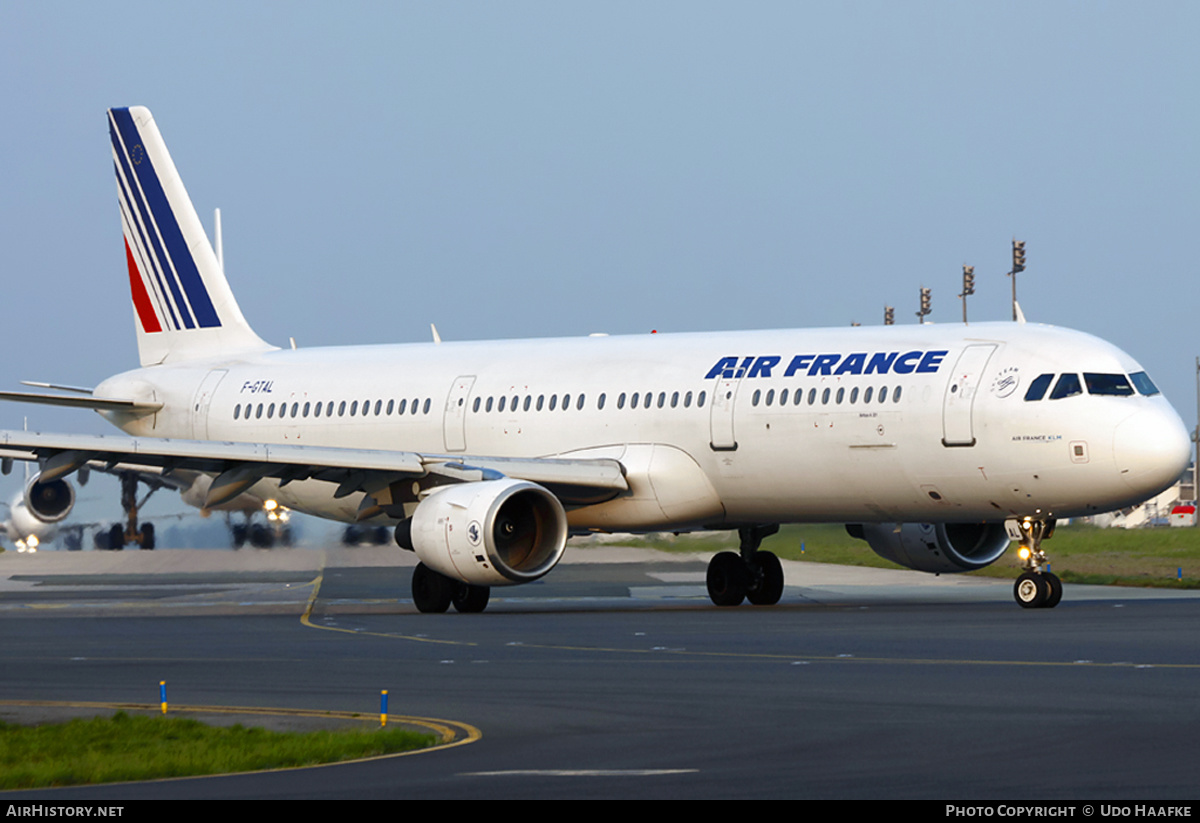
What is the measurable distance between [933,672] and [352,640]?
8671mm

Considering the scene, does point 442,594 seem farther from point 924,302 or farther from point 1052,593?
point 924,302

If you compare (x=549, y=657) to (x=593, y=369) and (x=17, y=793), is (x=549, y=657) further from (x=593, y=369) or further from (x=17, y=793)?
(x=593, y=369)

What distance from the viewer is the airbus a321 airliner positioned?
1009 inches

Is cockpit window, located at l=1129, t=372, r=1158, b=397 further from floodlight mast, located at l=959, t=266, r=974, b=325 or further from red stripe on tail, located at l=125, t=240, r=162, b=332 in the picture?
floodlight mast, located at l=959, t=266, r=974, b=325

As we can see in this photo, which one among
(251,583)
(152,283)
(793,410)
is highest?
(152,283)

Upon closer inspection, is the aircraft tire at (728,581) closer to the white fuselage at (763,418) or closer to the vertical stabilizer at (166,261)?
the white fuselage at (763,418)

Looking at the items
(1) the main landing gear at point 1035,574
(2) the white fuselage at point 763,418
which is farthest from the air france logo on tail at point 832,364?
(1) the main landing gear at point 1035,574

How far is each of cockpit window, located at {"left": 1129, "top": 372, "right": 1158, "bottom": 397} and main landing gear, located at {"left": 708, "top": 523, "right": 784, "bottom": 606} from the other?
293 inches

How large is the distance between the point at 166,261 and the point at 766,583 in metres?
14.6

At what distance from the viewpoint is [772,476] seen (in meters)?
27.9

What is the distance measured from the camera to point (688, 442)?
94.1 ft

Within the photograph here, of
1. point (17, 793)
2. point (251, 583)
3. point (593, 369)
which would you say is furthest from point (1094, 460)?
point (251, 583)

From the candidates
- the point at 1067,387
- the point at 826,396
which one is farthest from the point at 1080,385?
the point at 826,396

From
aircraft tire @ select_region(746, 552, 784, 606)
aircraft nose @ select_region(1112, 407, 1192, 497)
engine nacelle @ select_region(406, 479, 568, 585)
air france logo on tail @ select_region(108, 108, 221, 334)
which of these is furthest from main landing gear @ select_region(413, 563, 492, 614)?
air france logo on tail @ select_region(108, 108, 221, 334)
